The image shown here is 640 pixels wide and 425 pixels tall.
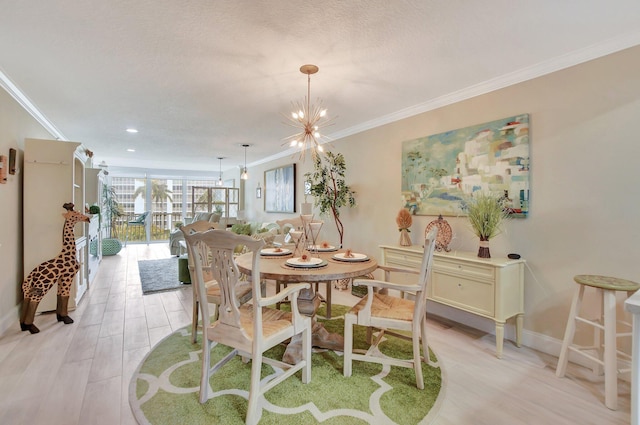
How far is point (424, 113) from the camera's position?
3467 millimetres

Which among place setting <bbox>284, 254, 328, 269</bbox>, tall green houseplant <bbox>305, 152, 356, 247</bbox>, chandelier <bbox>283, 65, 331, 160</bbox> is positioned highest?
chandelier <bbox>283, 65, 331, 160</bbox>

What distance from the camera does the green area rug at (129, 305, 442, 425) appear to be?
1.72 m

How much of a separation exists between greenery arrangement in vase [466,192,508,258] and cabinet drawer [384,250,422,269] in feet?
1.87

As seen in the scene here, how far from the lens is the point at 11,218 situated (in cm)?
303

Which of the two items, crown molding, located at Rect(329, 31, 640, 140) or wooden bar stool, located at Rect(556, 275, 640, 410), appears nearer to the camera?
wooden bar stool, located at Rect(556, 275, 640, 410)

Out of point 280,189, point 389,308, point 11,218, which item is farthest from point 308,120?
point 280,189

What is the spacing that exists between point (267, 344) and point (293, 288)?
35cm

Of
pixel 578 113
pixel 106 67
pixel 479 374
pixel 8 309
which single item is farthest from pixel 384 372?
pixel 8 309

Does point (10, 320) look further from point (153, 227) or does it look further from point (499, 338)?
point (153, 227)

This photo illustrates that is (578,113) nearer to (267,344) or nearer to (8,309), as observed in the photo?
(267,344)

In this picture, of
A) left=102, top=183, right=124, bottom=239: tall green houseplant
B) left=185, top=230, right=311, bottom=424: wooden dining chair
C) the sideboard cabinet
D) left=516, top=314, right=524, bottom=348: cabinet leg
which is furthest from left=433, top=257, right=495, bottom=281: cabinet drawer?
left=102, top=183, right=124, bottom=239: tall green houseplant

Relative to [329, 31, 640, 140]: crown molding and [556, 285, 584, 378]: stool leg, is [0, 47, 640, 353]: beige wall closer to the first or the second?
[329, 31, 640, 140]: crown molding

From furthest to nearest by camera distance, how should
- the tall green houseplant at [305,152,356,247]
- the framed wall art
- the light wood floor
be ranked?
the framed wall art
the tall green houseplant at [305,152,356,247]
the light wood floor

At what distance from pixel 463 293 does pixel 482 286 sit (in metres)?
0.18
